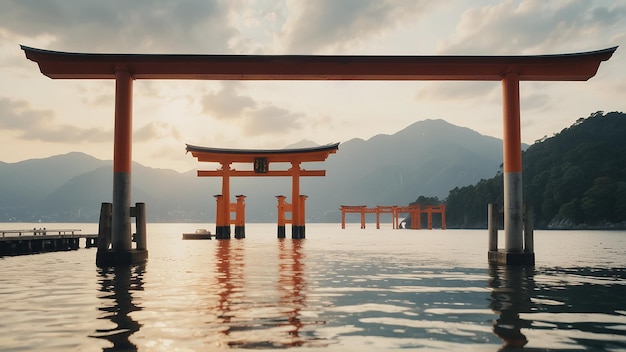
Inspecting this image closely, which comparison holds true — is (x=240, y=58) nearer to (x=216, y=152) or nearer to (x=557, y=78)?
(x=557, y=78)

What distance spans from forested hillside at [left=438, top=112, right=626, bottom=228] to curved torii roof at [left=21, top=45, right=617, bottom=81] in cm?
7224

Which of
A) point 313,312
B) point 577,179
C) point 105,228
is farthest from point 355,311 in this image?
point 577,179

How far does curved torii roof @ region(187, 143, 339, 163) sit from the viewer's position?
41562 millimetres

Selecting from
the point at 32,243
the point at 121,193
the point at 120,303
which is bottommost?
the point at 32,243

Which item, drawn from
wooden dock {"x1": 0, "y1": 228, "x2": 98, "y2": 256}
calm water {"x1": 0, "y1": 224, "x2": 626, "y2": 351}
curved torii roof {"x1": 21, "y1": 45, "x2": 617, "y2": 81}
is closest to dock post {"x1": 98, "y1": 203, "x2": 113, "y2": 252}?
calm water {"x1": 0, "y1": 224, "x2": 626, "y2": 351}

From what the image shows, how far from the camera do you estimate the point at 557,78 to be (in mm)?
18219

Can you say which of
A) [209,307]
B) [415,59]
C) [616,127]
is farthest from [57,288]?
[616,127]

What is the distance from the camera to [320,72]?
59.6 ft

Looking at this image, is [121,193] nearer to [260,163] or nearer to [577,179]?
[260,163]

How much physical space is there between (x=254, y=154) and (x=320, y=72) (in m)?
25.2

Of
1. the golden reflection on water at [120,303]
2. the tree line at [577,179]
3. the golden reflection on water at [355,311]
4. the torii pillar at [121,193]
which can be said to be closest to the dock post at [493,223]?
the golden reflection on water at [355,311]

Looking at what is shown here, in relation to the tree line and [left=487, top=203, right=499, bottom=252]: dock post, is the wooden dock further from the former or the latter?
the tree line

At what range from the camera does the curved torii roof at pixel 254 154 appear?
41.6 meters

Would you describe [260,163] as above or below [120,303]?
above
